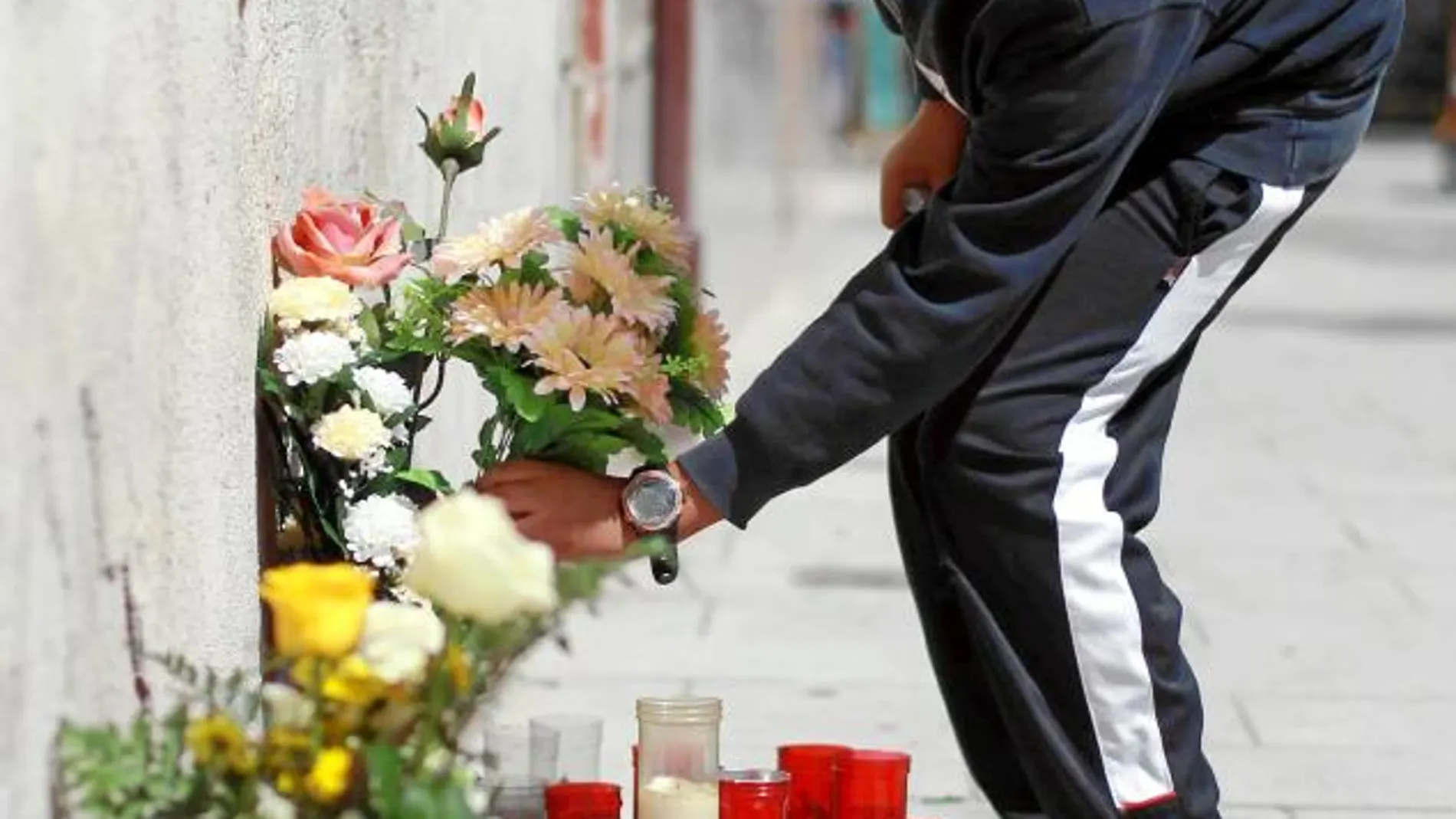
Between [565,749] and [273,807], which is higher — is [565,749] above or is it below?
below

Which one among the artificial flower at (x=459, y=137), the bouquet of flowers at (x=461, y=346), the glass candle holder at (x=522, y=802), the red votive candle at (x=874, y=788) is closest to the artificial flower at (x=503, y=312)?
the bouquet of flowers at (x=461, y=346)

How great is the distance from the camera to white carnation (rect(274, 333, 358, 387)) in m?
3.43

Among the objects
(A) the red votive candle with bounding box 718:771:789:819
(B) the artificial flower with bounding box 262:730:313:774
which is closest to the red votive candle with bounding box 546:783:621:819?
(A) the red votive candle with bounding box 718:771:789:819

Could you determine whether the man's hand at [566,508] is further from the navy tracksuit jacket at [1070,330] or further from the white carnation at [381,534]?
the white carnation at [381,534]

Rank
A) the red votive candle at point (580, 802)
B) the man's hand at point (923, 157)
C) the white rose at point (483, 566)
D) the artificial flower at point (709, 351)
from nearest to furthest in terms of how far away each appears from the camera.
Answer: the white rose at point (483, 566)
the artificial flower at point (709, 351)
the red votive candle at point (580, 802)
the man's hand at point (923, 157)

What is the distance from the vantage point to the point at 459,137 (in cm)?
364

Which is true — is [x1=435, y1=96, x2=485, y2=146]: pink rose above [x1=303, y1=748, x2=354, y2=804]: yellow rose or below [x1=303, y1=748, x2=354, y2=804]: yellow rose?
above

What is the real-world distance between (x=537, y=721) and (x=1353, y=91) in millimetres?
1166

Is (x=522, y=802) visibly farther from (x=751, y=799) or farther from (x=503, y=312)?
(x=503, y=312)

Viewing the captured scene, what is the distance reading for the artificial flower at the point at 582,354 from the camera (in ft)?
10.6

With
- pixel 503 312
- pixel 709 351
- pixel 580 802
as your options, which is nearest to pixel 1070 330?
pixel 709 351

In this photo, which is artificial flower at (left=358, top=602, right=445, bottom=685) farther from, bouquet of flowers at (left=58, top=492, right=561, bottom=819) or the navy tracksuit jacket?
the navy tracksuit jacket

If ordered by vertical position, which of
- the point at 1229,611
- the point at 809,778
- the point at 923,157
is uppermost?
the point at 923,157

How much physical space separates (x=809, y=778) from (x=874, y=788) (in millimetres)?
141
